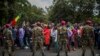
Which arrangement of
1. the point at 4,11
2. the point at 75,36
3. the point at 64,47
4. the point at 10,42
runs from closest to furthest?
the point at 10,42
the point at 64,47
the point at 75,36
the point at 4,11

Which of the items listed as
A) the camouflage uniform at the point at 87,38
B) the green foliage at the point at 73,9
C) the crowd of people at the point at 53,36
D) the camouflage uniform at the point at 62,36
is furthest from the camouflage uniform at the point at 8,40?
the green foliage at the point at 73,9

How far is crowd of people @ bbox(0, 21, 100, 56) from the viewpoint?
56.3ft

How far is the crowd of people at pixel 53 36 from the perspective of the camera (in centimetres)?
1717

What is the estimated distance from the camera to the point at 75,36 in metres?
24.0

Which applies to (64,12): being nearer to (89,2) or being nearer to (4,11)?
(89,2)

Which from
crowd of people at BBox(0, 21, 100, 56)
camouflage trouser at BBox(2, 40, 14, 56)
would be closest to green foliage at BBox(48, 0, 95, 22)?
crowd of people at BBox(0, 21, 100, 56)

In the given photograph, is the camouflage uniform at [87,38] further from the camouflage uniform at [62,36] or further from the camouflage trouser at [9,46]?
the camouflage trouser at [9,46]

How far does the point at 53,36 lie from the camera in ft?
75.3

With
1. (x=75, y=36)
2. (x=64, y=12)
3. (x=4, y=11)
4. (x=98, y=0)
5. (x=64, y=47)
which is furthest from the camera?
(x=64, y=12)

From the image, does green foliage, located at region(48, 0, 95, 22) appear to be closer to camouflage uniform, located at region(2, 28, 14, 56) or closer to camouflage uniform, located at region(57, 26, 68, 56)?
camouflage uniform, located at region(57, 26, 68, 56)

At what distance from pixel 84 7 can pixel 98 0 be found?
5473 mm

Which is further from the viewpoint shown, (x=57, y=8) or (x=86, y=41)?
(x=57, y=8)

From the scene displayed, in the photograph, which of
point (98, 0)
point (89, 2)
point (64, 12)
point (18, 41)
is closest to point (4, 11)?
point (18, 41)

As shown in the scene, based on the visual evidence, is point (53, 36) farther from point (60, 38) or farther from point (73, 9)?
point (73, 9)
